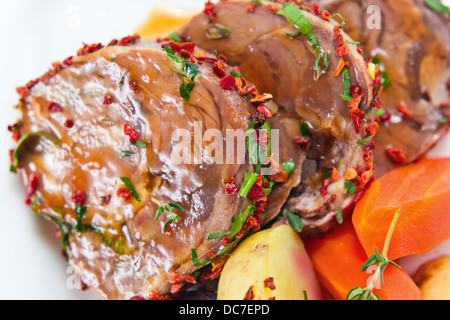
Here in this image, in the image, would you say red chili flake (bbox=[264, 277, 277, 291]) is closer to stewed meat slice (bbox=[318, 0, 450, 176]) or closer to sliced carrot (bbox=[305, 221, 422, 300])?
sliced carrot (bbox=[305, 221, 422, 300])

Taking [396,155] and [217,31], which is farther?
[396,155]

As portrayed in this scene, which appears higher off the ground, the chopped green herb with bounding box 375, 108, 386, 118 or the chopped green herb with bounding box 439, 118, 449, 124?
the chopped green herb with bounding box 375, 108, 386, 118

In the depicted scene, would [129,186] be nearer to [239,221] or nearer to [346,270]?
[239,221]

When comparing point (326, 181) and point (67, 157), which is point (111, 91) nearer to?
point (67, 157)

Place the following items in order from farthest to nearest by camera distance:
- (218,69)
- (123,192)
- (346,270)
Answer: (346,270), (123,192), (218,69)

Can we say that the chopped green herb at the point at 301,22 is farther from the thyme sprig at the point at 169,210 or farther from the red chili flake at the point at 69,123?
the red chili flake at the point at 69,123

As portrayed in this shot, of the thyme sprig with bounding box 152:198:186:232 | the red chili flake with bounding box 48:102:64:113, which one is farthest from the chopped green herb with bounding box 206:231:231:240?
the red chili flake with bounding box 48:102:64:113

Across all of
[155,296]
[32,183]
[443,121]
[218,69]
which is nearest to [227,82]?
[218,69]
